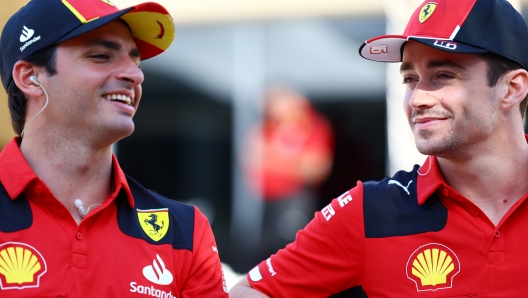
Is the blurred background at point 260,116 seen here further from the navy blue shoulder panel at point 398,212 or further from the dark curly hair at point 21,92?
the dark curly hair at point 21,92

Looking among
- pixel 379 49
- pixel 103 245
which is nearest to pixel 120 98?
pixel 103 245

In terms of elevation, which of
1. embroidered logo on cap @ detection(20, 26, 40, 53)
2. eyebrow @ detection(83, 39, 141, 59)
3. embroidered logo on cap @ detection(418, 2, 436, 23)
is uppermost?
embroidered logo on cap @ detection(418, 2, 436, 23)

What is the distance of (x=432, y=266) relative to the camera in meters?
2.76

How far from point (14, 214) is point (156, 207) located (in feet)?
1.71

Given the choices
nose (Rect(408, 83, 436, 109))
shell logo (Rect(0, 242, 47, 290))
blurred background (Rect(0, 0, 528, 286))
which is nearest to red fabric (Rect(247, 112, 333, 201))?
blurred background (Rect(0, 0, 528, 286))

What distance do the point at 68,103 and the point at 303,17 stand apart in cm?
631

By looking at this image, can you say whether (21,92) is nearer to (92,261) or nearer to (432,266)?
(92,261)

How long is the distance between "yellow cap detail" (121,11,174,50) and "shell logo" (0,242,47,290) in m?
0.92

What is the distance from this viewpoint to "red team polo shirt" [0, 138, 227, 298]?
7.91 ft

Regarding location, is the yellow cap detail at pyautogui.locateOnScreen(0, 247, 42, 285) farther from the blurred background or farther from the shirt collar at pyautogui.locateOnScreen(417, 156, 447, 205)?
the blurred background

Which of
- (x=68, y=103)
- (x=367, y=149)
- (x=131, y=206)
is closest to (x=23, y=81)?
(x=68, y=103)

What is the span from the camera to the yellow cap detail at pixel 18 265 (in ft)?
7.78

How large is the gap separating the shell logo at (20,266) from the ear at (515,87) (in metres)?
1.78

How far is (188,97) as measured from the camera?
940 centimetres
